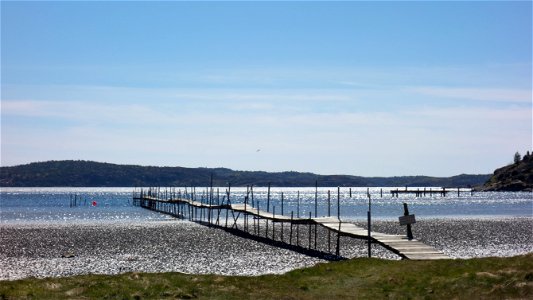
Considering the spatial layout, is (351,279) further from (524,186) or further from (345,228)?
(524,186)

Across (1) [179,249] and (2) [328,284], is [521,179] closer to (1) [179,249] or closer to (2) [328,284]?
(1) [179,249]

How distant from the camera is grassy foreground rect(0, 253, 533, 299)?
65.8 ft

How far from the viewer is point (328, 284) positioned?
22.5m

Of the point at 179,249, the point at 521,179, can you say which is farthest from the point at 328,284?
the point at 521,179

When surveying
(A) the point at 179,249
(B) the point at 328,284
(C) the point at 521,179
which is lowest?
(A) the point at 179,249

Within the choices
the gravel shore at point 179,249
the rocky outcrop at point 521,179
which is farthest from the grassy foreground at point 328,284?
the rocky outcrop at point 521,179

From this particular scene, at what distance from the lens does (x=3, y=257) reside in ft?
129

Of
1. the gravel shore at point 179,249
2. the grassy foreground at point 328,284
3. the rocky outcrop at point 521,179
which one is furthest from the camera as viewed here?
the rocky outcrop at point 521,179

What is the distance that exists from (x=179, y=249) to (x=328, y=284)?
21646 millimetres

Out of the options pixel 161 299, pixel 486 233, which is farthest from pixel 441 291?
pixel 486 233

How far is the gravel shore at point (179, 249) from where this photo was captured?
111 ft

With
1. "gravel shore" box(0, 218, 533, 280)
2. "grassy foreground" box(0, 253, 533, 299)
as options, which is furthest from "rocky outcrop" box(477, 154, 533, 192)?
"grassy foreground" box(0, 253, 533, 299)

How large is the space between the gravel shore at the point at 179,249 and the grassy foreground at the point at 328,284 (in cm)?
850

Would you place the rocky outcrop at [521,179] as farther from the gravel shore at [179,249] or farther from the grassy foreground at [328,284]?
the grassy foreground at [328,284]
